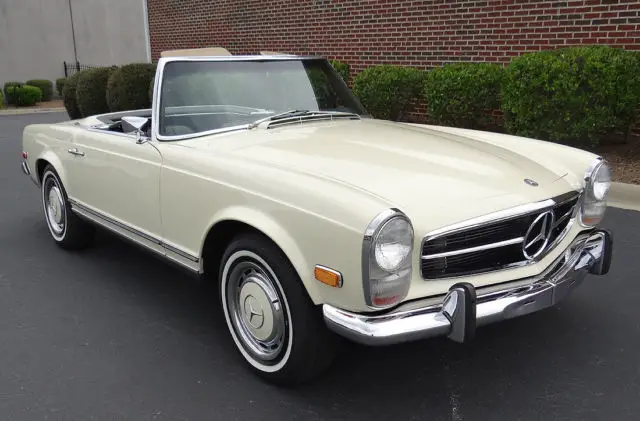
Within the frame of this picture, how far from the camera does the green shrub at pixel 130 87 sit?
1289 cm

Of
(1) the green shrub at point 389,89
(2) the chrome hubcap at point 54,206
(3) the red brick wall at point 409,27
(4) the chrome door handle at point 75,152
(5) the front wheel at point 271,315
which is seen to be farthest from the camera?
(1) the green shrub at point 389,89

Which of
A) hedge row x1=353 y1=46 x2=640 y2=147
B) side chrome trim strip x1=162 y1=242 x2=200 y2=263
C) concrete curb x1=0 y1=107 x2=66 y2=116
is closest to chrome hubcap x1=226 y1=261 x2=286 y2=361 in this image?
side chrome trim strip x1=162 y1=242 x2=200 y2=263

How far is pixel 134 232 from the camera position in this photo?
3.81 meters

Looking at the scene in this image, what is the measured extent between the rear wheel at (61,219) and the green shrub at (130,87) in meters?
8.01

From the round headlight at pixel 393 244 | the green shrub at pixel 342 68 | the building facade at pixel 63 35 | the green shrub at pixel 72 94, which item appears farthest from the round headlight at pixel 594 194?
the building facade at pixel 63 35

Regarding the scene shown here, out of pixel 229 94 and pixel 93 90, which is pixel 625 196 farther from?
pixel 93 90

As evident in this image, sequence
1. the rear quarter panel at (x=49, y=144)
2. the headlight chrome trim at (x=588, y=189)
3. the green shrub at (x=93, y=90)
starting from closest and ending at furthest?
the headlight chrome trim at (x=588, y=189) → the rear quarter panel at (x=49, y=144) → the green shrub at (x=93, y=90)

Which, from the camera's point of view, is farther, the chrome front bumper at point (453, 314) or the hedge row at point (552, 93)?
the hedge row at point (552, 93)

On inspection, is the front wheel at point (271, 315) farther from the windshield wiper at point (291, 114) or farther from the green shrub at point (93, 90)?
the green shrub at point (93, 90)

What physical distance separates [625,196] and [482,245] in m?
3.97

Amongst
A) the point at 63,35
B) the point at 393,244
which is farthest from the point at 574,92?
the point at 63,35

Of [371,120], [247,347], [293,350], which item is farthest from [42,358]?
[371,120]

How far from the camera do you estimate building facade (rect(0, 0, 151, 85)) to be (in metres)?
23.7

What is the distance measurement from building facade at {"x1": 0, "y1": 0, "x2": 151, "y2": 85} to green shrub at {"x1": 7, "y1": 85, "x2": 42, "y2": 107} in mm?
2339
